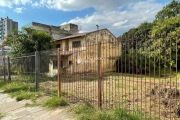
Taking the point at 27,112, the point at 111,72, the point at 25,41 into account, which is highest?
the point at 25,41

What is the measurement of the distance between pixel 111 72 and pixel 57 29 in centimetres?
2120

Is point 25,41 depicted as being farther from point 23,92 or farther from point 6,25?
point 6,25

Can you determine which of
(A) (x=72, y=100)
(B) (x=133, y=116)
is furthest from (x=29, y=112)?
(B) (x=133, y=116)

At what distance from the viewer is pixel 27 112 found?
5012 mm

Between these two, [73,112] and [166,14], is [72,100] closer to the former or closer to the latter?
[73,112]

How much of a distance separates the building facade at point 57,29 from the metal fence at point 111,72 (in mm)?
14433

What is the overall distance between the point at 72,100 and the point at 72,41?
1451 cm

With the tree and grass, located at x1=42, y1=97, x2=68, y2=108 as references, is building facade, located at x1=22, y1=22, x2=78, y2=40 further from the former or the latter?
grass, located at x1=42, y1=97, x2=68, y2=108

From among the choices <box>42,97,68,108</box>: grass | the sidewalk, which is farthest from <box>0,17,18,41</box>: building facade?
<box>42,97,68,108</box>: grass

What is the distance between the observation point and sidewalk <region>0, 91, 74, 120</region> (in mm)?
4426

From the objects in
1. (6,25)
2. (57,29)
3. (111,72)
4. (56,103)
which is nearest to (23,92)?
(56,103)

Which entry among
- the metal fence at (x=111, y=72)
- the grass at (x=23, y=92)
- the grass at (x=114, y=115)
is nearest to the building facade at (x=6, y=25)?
the metal fence at (x=111, y=72)

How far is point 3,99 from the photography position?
6711mm

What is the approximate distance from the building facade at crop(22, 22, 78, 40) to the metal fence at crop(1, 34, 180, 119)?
14.4 meters
